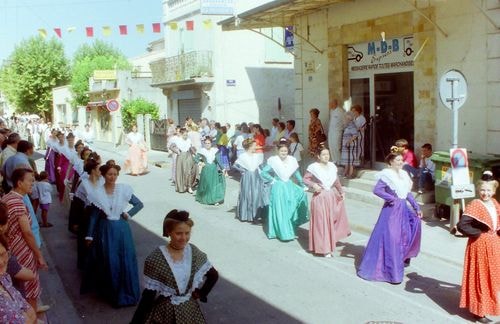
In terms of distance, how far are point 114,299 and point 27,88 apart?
50325 mm

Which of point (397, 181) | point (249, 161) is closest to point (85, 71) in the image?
point (249, 161)

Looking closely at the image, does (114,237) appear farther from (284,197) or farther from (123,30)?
(123,30)

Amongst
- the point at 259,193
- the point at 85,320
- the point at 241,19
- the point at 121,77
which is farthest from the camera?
the point at 121,77

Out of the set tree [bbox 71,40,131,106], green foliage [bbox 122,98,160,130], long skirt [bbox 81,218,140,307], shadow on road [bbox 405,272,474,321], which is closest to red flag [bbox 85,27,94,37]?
green foliage [bbox 122,98,160,130]

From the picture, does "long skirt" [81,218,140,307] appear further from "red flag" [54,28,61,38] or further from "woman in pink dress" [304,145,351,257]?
"red flag" [54,28,61,38]

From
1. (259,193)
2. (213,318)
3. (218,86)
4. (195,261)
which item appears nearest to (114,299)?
(213,318)

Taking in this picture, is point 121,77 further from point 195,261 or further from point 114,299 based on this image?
point 195,261

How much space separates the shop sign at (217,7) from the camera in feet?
80.7

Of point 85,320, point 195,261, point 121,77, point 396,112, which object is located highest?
point 121,77

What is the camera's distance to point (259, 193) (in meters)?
11.4

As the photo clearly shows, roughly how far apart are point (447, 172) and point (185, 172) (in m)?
7.18

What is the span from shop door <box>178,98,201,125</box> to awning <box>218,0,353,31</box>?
868 centimetres

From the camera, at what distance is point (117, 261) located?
22.5 ft

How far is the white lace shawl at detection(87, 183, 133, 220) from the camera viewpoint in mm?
6762
